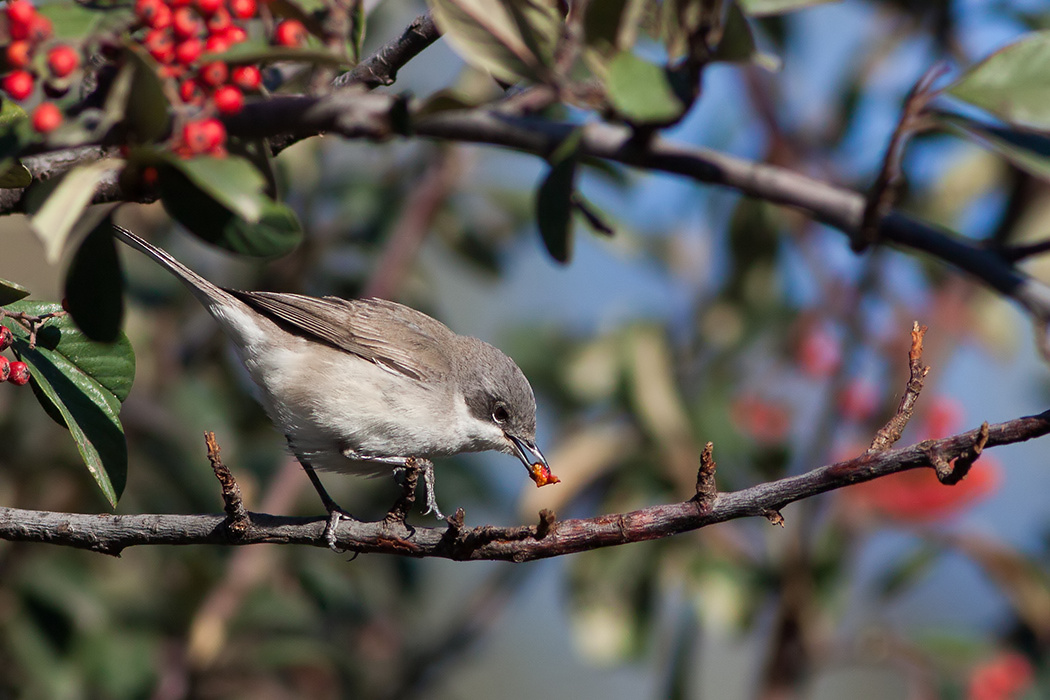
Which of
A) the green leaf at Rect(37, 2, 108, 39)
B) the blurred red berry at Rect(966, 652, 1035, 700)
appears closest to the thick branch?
the green leaf at Rect(37, 2, 108, 39)

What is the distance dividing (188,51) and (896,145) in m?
1.59

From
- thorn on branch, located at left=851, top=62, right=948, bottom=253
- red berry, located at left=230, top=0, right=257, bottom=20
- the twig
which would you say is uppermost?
thorn on branch, located at left=851, top=62, right=948, bottom=253

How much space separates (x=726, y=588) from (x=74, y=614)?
9.11 ft

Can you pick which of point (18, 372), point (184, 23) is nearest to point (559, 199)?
point (184, 23)

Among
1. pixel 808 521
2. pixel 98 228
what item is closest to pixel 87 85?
pixel 98 228

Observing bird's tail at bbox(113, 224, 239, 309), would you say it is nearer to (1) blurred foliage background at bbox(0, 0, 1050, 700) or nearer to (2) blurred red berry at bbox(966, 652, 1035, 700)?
(1) blurred foliage background at bbox(0, 0, 1050, 700)

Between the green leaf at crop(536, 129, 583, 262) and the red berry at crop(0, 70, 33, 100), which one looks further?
the green leaf at crop(536, 129, 583, 262)

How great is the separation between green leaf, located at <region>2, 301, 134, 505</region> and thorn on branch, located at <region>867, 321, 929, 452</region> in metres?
1.45

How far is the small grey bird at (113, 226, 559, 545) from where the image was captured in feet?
10.5

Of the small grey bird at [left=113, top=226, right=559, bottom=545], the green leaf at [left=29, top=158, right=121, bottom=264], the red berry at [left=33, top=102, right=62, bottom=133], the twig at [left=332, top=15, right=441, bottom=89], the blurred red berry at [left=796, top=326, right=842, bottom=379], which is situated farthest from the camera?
the blurred red berry at [left=796, top=326, right=842, bottom=379]

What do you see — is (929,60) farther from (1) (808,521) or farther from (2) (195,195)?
(2) (195,195)

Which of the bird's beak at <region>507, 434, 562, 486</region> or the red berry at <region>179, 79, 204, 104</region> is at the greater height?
the bird's beak at <region>507, 434, 562, 486</region>

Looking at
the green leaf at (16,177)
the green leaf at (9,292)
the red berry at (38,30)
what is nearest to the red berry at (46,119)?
the red berry at (38,30)

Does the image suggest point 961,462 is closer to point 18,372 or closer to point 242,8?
point 242,8
